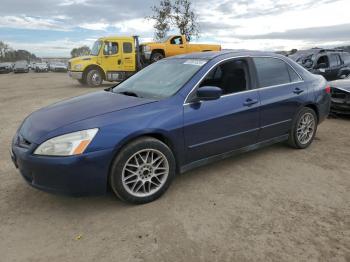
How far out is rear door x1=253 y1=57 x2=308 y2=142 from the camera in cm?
456

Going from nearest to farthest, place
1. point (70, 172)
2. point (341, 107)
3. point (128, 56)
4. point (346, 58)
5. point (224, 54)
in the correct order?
point (70, 172) < point (224, 54) < point (341, 107) < point (346, 58) < point (128, 56)

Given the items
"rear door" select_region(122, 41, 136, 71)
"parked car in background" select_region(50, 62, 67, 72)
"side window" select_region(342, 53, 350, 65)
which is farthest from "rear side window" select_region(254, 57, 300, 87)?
"parked car in background" select_region(50, 62, 67, 72)

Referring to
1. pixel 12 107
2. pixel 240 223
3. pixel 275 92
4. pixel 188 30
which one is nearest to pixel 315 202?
pixel 240 223

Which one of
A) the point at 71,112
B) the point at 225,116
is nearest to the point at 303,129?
the point at 225,116

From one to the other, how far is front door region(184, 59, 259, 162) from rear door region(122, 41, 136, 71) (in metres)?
12.8

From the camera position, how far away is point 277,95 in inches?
185

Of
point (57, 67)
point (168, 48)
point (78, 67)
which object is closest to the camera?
point (78, 67)

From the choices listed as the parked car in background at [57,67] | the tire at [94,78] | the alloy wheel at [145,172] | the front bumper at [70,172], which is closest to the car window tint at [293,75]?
the alloy wheel at [145,172]

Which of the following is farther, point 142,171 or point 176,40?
point 176,40

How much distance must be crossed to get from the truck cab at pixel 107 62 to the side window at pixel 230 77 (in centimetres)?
1252

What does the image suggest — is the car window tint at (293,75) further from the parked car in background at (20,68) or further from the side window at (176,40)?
the parked car in background at (20,68)

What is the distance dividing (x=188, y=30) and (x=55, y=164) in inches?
1228

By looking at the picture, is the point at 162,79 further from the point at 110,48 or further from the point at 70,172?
the point at 110,48

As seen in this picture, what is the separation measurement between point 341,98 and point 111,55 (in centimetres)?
1167
